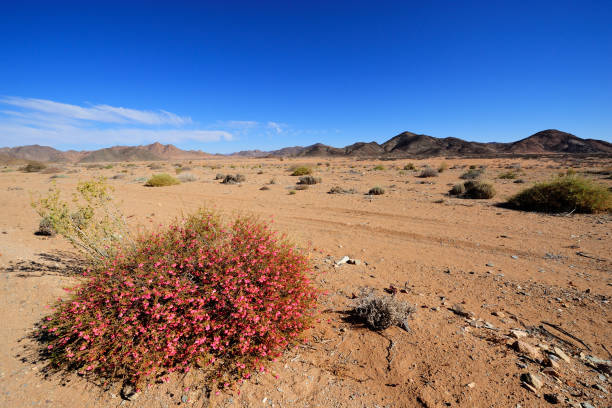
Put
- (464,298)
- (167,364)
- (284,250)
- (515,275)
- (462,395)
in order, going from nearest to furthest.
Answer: (462,395) < (167,364) < (284,250) < (464,298) < (515,275)

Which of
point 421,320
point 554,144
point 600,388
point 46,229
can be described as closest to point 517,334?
point 600,388

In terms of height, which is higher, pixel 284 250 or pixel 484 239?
pixel 284 250

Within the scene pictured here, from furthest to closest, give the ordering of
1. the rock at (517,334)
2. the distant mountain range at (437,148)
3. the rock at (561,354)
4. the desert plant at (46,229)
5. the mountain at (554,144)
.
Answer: the mountain at (554,144)
the distant mountain range at (437,148)
the desert plant at (46,229)
the rock at (517,334)
the rock at (561,354)

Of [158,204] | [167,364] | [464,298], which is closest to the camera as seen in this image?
[167,364]

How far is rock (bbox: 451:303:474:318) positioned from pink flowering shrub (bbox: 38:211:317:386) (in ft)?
7.80

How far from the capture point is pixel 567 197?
30.7 ft

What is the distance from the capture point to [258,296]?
9.60ft

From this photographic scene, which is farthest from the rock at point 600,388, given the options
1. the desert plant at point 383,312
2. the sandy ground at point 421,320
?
the desert plant at point 383,312

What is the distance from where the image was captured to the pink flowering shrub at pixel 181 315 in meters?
2.62

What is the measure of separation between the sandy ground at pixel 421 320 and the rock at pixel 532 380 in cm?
5

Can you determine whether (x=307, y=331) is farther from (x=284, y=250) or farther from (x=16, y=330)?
(x=16, y=330)

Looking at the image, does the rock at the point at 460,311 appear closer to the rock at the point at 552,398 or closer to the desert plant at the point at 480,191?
the rock at the point at 552,398

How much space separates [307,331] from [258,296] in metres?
1.00

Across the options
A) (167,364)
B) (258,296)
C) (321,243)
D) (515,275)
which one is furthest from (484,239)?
(167,364)
